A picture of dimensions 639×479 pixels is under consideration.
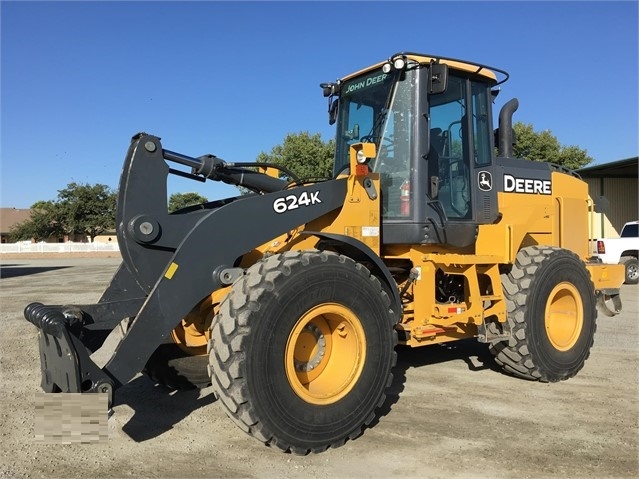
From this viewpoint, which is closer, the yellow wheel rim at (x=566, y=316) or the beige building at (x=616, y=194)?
the yellow wheel rim at (x=566, y=316)

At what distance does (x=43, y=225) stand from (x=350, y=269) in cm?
6360

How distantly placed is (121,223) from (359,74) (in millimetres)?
2999

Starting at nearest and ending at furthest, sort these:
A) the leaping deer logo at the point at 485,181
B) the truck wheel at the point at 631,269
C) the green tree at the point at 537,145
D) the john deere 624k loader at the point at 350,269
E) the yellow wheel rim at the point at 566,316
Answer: the john deere 624k loader at the point at 350,269 < the leaping deer logo at the point at 485,181 < the yellow wheel rim at the point at 566,316 < the truck wheel at the point at 631,269 < the green tree at the point at 537,145

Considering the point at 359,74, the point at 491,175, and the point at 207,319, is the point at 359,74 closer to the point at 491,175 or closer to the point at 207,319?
the point at 491,175

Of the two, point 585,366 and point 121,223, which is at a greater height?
point 121,223

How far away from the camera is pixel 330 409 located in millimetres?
3855

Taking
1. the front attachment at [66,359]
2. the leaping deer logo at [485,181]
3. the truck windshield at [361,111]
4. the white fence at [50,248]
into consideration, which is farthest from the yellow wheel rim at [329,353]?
the white fence at [50,248]

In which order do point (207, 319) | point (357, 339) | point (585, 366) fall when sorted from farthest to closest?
point (585, 366) < point (207, 319) < point (357, 339)

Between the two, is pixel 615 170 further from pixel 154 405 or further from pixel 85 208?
pixel 85 208

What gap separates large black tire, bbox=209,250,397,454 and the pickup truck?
15.0 metres

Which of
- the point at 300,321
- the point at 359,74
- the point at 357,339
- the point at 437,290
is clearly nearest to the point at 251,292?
the point at 300,321

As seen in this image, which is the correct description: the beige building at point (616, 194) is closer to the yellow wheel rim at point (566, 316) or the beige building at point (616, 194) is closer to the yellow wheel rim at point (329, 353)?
the yellow wheel rim at point (566, 316)

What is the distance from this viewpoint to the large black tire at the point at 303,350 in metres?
3.50

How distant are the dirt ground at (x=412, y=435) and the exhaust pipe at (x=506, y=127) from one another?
2.53 metres
